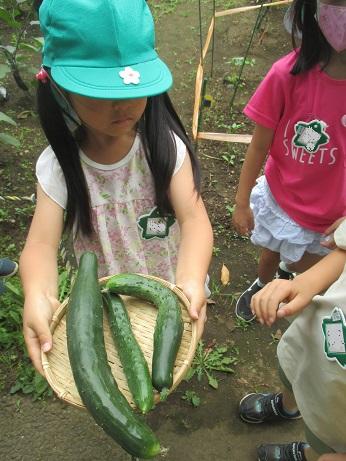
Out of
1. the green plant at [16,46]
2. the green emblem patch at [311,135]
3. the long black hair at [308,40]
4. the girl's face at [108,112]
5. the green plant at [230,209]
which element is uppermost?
the long black hair at [308,40]

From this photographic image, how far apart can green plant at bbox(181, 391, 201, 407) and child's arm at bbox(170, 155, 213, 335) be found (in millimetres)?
1126

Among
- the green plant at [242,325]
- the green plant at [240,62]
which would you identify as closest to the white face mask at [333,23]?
the green plant at [242,325]

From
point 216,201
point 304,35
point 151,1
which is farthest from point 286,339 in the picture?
point 151,1

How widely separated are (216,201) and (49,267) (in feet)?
6.98

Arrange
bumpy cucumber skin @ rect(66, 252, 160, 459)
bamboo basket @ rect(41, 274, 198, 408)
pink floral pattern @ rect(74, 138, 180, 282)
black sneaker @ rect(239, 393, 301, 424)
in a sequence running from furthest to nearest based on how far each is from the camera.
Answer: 1. black sneaker @ rect(239, 393, 301, 424)
2. pink floral pattern @ rect(74, 138, 180, 282)
3. bamboo basket @ rect(41, 274, 198, 408)
4. bumpy cucumber skin @ rect(66, 252, 160, 459)

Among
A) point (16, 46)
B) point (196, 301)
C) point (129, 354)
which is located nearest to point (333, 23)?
point (196, 301)

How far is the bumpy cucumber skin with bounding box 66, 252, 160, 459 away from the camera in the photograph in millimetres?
A: 1215

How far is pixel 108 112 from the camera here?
1.41 m

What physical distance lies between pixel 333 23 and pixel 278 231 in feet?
3.14

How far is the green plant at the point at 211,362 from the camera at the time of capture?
2.58m

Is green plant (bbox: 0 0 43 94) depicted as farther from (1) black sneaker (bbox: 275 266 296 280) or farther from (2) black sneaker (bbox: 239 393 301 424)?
(2) black sneaker (bbox: 239 393 301 424)

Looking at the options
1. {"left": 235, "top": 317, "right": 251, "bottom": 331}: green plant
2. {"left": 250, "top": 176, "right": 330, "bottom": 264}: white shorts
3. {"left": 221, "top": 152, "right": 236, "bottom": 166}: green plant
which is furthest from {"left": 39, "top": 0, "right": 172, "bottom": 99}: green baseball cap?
{"left": 221, "top": 152, "right": 236, "bottom": 166}: green plant

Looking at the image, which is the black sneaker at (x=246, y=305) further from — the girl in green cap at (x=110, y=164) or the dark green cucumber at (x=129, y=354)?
the dark green cucumber at (x=129, y=354)

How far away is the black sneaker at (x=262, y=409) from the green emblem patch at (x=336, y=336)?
0.98 metres
